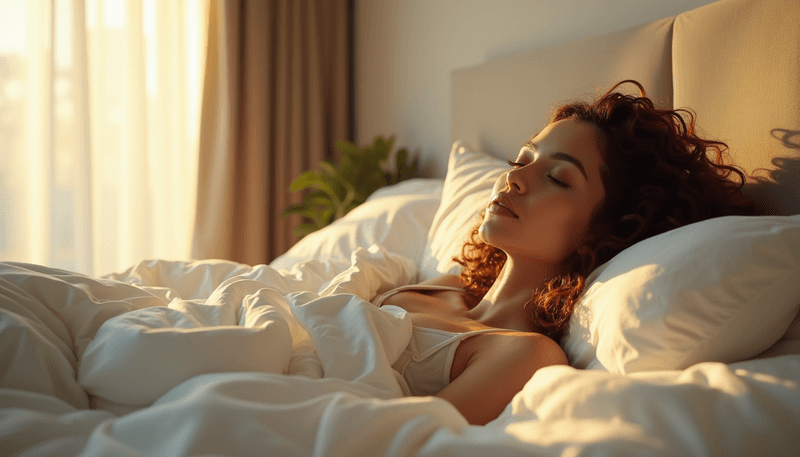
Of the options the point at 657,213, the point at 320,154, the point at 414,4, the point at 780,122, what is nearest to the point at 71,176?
→ the point at 320,154

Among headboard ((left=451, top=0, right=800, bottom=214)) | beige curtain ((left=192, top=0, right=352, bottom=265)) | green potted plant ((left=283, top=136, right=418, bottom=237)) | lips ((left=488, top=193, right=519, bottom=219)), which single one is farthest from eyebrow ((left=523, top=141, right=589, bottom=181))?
beige curtain ((left=192, top=0, right=352, bottom=265))

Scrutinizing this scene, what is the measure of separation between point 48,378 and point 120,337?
9 centimetres

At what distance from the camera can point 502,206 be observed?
1142 millimetres

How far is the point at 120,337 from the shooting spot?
72 cm

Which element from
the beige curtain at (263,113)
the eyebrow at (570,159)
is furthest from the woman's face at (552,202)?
the beige curtain at (263,113)

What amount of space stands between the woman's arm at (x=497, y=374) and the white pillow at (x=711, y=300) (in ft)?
0.36

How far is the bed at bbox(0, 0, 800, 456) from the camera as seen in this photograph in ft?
1.82

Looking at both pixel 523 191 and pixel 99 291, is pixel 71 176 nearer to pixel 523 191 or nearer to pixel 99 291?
pixel 99 291

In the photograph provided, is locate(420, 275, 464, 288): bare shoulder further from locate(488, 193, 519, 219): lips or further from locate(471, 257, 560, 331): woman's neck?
locate(488, 193, 519, 219): lips

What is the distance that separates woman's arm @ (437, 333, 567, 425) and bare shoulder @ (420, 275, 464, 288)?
42 centimetres

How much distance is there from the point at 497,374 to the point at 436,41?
1.90 m

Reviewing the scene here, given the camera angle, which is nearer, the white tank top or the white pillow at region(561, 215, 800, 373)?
the white pillow at region(561, 215, 800, 373)

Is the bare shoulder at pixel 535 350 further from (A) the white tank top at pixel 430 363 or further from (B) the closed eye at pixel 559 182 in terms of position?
(B) the closed eye at pixel 559 182

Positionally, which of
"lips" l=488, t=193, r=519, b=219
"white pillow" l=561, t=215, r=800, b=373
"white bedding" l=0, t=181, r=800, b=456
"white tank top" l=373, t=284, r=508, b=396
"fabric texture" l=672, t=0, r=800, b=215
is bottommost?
"white tank top" l=373, t=284, r=508, b=396
